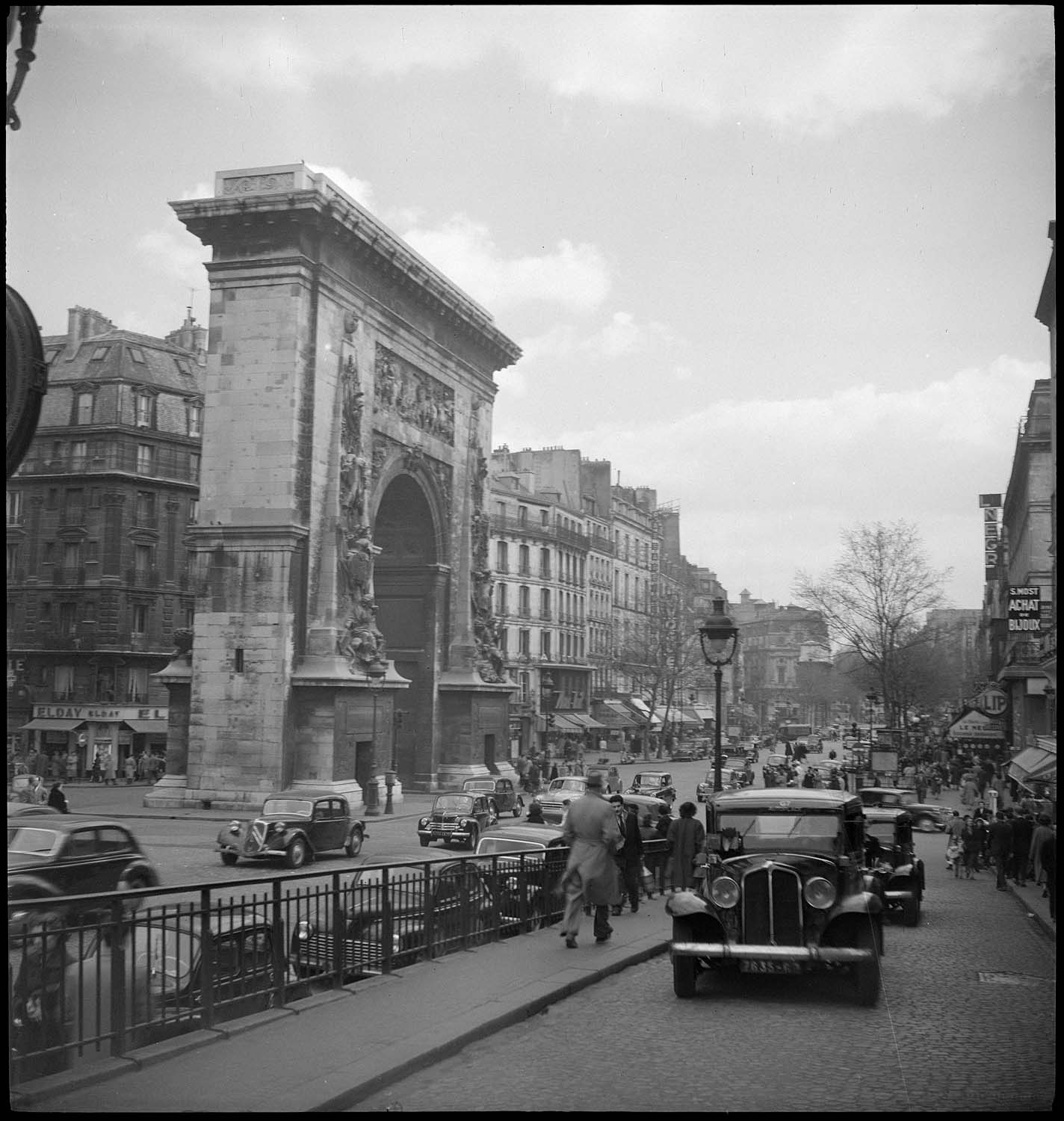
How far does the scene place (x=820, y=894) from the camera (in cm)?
1160

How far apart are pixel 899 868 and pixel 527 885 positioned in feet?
19.5

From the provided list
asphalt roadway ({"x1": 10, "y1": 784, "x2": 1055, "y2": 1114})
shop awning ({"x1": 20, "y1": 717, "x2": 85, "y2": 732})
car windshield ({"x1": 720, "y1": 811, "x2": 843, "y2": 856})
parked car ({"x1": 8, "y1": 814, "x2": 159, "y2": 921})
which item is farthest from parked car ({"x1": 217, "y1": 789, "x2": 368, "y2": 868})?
shop awning ({"x1": 20, "y1": 717, "x2": 85, "y2": 732})

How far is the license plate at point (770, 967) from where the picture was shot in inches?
440

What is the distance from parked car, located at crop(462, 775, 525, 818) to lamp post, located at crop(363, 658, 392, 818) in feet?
8.74

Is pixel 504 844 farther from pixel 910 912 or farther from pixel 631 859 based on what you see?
pixel 910 912

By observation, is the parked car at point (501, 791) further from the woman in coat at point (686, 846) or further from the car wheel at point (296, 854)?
the woman in coat at point (686, 846)

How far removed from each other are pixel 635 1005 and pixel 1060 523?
21.1ft

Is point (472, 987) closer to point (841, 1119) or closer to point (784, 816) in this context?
point (784, 816)

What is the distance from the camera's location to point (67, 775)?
2062 inches

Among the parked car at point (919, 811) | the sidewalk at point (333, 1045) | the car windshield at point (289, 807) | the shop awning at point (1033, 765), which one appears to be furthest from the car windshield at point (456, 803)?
the sidewalk at point (333, 1045)

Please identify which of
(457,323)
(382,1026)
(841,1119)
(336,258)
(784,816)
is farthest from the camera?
(457,323)

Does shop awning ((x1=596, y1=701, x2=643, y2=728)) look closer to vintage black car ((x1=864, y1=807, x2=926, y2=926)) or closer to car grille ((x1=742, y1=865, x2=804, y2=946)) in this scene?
vintage black car ((x1=864, y1=807, x2=926, y2=926))

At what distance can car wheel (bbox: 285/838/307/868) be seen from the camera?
27203 millimetres

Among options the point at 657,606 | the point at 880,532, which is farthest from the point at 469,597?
the point at 657,606
